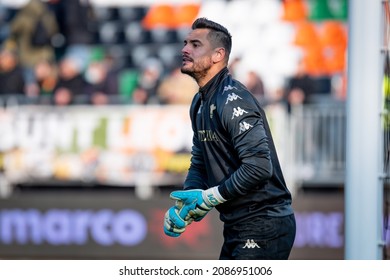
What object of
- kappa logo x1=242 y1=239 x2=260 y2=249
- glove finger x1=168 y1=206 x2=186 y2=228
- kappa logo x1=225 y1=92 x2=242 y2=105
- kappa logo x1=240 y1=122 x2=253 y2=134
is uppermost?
kappa logo x1=225 y1=92 x2=242 y2=105

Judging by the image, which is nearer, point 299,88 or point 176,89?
point 299,88

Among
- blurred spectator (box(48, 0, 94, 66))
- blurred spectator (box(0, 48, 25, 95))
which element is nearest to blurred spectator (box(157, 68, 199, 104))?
blurred spectator (box(48, 0, 94, 66))

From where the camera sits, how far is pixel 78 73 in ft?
48.8

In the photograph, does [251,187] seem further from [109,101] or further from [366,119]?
[109,101]

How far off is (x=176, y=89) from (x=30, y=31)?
8.36ft

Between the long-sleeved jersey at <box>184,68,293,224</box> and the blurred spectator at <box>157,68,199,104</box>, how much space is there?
7.91 meters

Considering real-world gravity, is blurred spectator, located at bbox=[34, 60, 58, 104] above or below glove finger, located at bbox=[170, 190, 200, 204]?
above

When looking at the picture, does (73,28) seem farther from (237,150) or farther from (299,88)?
(237,150)

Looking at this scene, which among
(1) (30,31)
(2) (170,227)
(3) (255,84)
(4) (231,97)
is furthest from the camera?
(1) (30,31)

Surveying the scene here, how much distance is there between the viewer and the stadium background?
1381 cm

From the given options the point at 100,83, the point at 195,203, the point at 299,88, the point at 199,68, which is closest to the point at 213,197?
the point at 195,203

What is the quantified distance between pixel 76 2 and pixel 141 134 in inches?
109

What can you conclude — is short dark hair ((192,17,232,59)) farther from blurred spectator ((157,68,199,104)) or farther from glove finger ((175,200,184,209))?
blurred spectator ((157,68,199,104))
